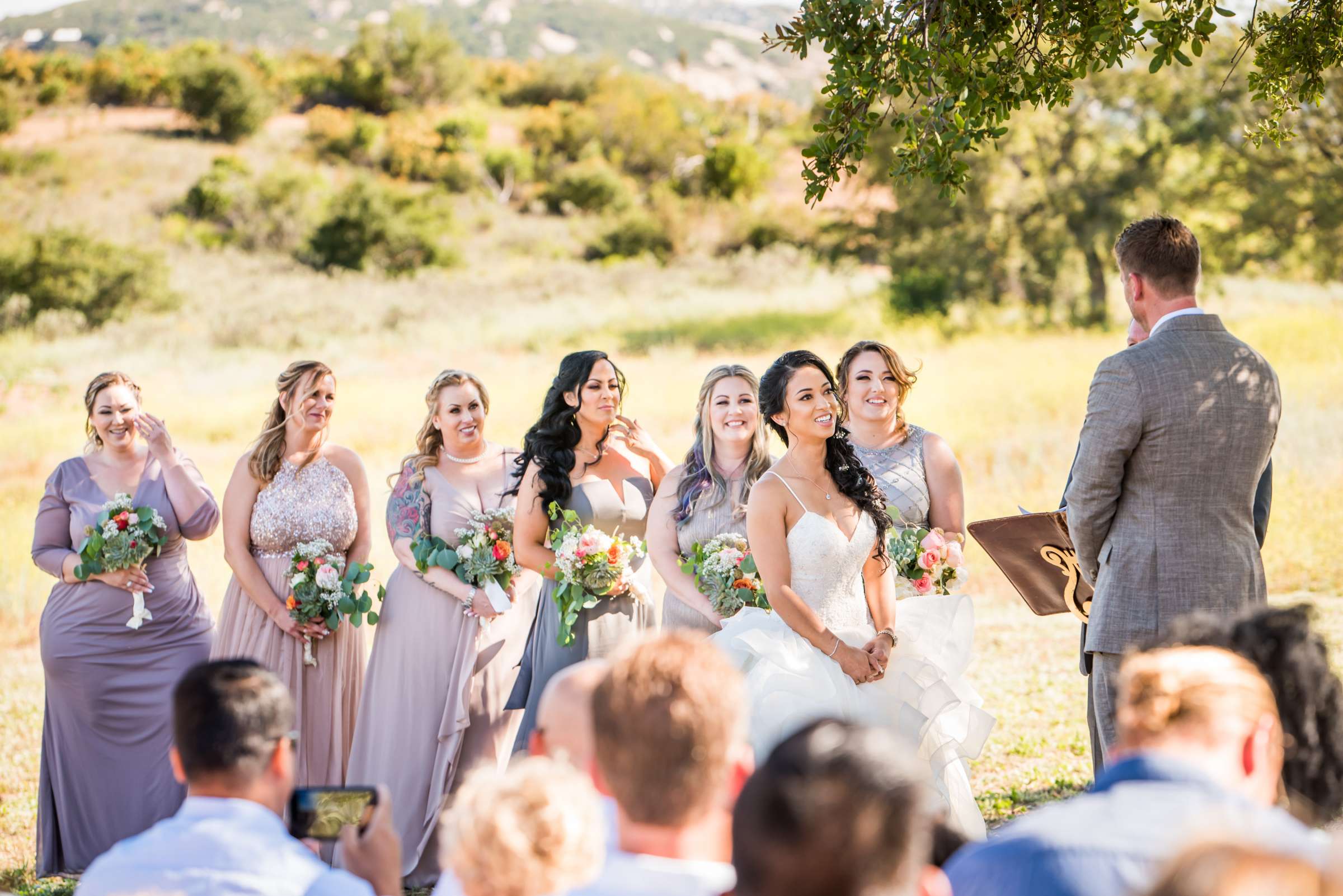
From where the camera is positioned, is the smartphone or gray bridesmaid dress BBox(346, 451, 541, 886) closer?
the smartphone

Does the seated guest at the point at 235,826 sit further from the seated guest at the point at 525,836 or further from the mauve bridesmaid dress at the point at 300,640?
the mauve bridesmaid dress at the point at 300,640

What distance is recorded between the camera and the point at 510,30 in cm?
13000

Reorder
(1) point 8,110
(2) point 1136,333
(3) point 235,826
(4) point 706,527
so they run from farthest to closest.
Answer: (1) point 8,110, (4) point 706,527, (2) point 1136,333, (3) point 235,826

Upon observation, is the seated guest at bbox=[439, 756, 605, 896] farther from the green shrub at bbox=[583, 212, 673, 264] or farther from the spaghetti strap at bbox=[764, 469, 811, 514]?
the green shrub at bbox=[583, 212, 673, 264]

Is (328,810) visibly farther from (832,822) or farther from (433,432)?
(433,432)

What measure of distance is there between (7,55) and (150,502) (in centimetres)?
6195

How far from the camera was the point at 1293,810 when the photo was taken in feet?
9.71

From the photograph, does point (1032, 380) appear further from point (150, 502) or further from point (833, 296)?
point (150, 502)

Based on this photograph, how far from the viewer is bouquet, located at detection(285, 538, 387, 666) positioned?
19.9ft

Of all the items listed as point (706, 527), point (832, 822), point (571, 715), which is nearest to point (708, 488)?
point (706, 527)

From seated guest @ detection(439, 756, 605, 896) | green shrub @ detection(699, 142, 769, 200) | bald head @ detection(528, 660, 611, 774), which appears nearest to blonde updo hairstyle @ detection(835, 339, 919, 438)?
bald head @ detection(528, 660, 611, 774)

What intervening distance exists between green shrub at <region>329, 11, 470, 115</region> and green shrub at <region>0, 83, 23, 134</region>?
654 inches

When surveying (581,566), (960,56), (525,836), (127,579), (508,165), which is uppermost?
(508,165)

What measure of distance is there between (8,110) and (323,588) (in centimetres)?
5335
